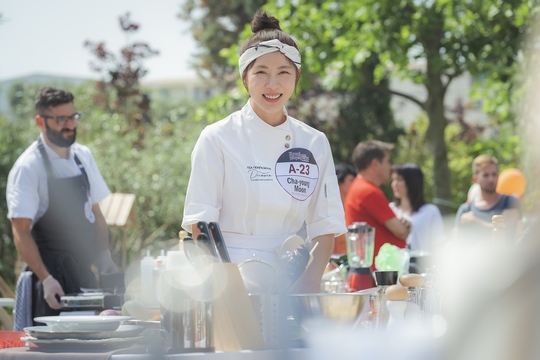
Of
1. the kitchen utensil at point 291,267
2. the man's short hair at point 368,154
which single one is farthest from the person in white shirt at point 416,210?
the kitchen utensil at point 291,267

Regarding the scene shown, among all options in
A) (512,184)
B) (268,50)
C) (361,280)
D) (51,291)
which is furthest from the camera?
(512,184)

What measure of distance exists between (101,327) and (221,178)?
2.04 ft

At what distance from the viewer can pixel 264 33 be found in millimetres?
2369

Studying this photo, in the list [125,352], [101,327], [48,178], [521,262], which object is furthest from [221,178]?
[48,178]

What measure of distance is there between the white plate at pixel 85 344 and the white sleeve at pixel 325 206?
0.82m

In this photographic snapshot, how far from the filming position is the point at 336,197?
250 centimetres

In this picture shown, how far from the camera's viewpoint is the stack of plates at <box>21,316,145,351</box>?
177 cm

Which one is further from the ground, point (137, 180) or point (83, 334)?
point (137, 180)

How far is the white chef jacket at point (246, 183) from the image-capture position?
2.33m

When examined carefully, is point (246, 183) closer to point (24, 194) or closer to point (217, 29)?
point (24, 194)

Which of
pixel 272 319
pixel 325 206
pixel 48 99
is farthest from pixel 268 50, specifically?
pixel 48 99

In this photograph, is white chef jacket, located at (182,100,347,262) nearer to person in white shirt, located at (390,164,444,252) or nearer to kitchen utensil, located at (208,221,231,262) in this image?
kitchen utensil, located at (208,221,231,262)

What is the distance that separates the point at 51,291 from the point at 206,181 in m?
1.89

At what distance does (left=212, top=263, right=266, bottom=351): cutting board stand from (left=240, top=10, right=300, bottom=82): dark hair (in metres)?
0.86
